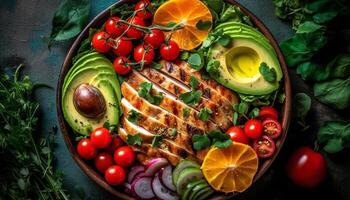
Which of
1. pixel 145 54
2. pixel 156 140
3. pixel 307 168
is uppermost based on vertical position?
pixel 145 54

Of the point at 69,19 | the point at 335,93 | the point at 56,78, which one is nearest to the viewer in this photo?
the point at 335,93

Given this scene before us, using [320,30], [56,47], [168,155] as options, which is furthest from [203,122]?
[56,47]

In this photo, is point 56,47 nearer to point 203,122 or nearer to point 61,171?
point 61,171

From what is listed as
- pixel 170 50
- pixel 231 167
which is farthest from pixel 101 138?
pixel 231 167

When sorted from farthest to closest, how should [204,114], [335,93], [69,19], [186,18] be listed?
[69,19], [335,93], [186,18], [204,114]

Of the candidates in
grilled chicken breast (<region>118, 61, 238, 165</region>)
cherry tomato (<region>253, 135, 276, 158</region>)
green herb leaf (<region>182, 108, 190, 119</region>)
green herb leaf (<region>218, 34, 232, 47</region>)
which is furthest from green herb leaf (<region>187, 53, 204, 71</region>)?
cherry tomato (<region>253, 135, 276, 158</region>)

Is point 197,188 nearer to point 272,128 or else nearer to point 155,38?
point 272,128
